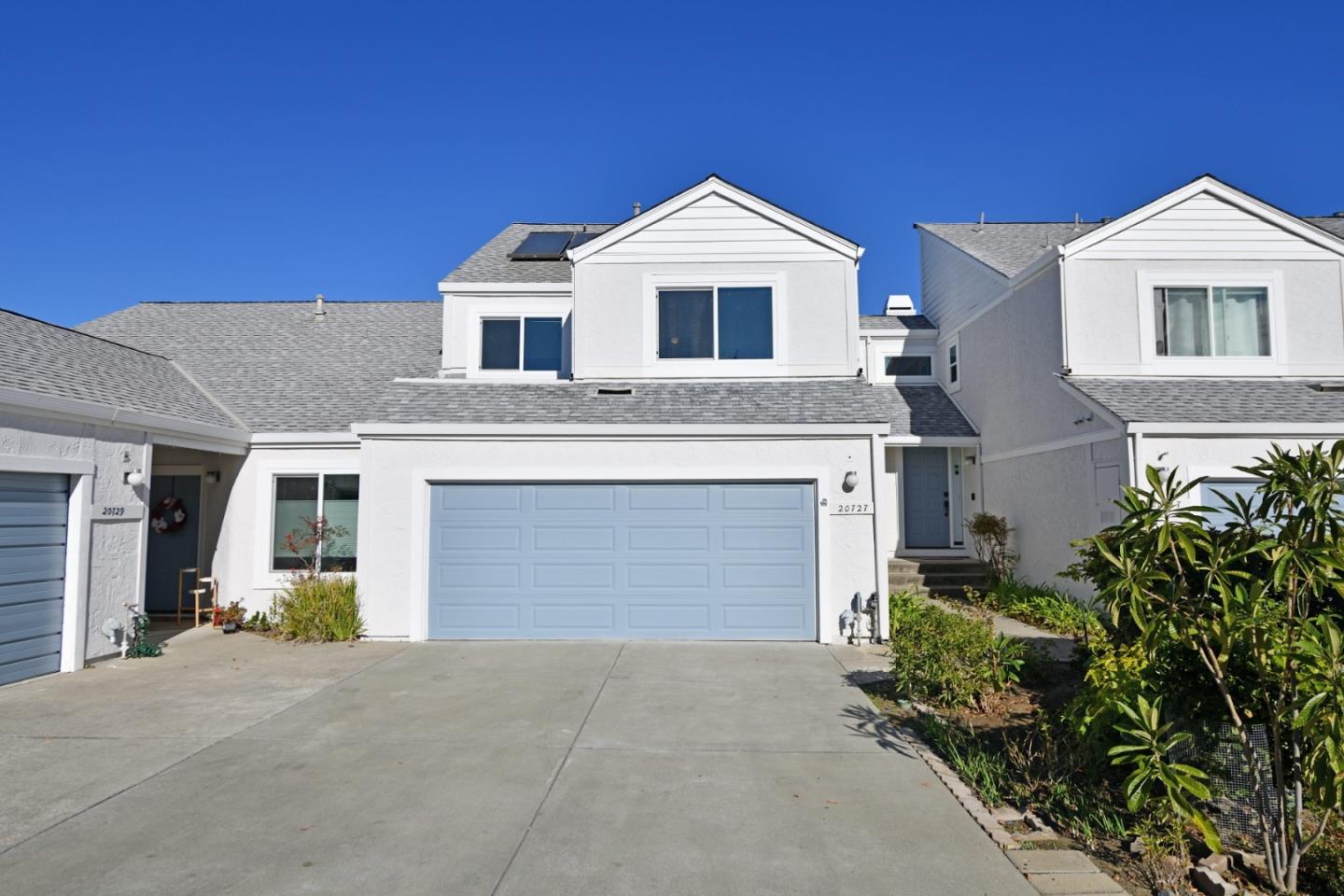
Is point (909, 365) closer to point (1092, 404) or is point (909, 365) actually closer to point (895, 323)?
point (895, 323)

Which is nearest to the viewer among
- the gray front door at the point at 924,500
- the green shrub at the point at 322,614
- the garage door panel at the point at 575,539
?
the green shrub at the point at 322,614

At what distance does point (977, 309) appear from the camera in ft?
54.2

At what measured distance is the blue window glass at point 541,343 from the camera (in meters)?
14.8

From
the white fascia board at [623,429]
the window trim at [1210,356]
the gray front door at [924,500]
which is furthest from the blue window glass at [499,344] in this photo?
the window trim at [1210,356]

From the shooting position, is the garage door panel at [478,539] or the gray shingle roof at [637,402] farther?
the gray shingle roof at [637,402]

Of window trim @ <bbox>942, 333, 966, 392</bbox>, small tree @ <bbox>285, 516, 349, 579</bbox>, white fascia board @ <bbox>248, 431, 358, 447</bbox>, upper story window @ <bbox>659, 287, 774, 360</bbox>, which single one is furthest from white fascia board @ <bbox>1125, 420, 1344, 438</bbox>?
small tree @ <bbox>285, 516, 349, 579</bbox>

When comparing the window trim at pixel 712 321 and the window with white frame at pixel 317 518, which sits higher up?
the window trim at pixel 712 321

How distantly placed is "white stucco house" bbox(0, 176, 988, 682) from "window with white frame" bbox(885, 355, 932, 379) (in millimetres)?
6544

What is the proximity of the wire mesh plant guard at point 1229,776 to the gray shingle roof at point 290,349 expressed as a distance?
12251 mm

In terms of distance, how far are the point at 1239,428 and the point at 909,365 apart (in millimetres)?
8304

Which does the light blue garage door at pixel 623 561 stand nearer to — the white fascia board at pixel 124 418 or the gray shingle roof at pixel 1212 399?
the white fascia board at pixel 124 418

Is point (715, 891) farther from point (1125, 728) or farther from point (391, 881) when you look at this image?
point (1125, 728)

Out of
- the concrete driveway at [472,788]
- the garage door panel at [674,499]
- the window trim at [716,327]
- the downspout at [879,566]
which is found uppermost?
the window trim at [716,327]

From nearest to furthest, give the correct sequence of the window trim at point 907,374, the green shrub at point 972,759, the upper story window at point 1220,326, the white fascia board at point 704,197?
the green shrub at point 972,759 → the white fascia board at point 704,197 → the upper story window at point 1220,326 → the window trim at point 907,374
